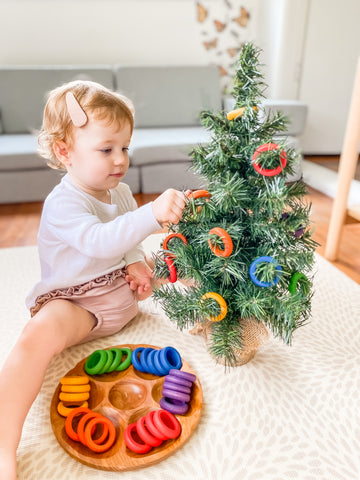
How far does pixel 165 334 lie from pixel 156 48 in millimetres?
2382

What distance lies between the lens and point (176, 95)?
237 centimetres

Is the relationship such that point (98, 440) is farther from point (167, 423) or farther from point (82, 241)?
point (82, 241)

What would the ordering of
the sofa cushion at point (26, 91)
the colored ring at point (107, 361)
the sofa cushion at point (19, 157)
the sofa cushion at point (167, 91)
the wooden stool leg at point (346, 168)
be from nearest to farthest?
the colored ring at point (107, 361), the wooden stool leg at point (346, 168), the sofa cushion at point (19, 157), the sofa cushion at point (26, 91), the sofa cushion at point (167, 91)

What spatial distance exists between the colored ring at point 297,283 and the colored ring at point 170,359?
29 cm

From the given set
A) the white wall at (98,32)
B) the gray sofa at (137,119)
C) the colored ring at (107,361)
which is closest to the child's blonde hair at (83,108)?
the colored ring at (107,361)

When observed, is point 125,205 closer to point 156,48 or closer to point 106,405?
point 106,405

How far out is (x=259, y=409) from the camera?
2.40 ft

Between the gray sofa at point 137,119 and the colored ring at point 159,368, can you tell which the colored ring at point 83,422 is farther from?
the gray sofa at point 137,119

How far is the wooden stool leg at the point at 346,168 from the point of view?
1190mm

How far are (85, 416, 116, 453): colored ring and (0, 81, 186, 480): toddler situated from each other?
11cm

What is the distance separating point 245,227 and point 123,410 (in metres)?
0.42

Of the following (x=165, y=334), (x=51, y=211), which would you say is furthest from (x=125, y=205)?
(x=165, y=334)

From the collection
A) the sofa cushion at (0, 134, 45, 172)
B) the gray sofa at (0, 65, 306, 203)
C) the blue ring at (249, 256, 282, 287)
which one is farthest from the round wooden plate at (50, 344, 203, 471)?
the sofa cushion at (0, 134, 45, 172)

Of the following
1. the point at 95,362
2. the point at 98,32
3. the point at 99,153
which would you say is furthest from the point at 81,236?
the point at 98,32
